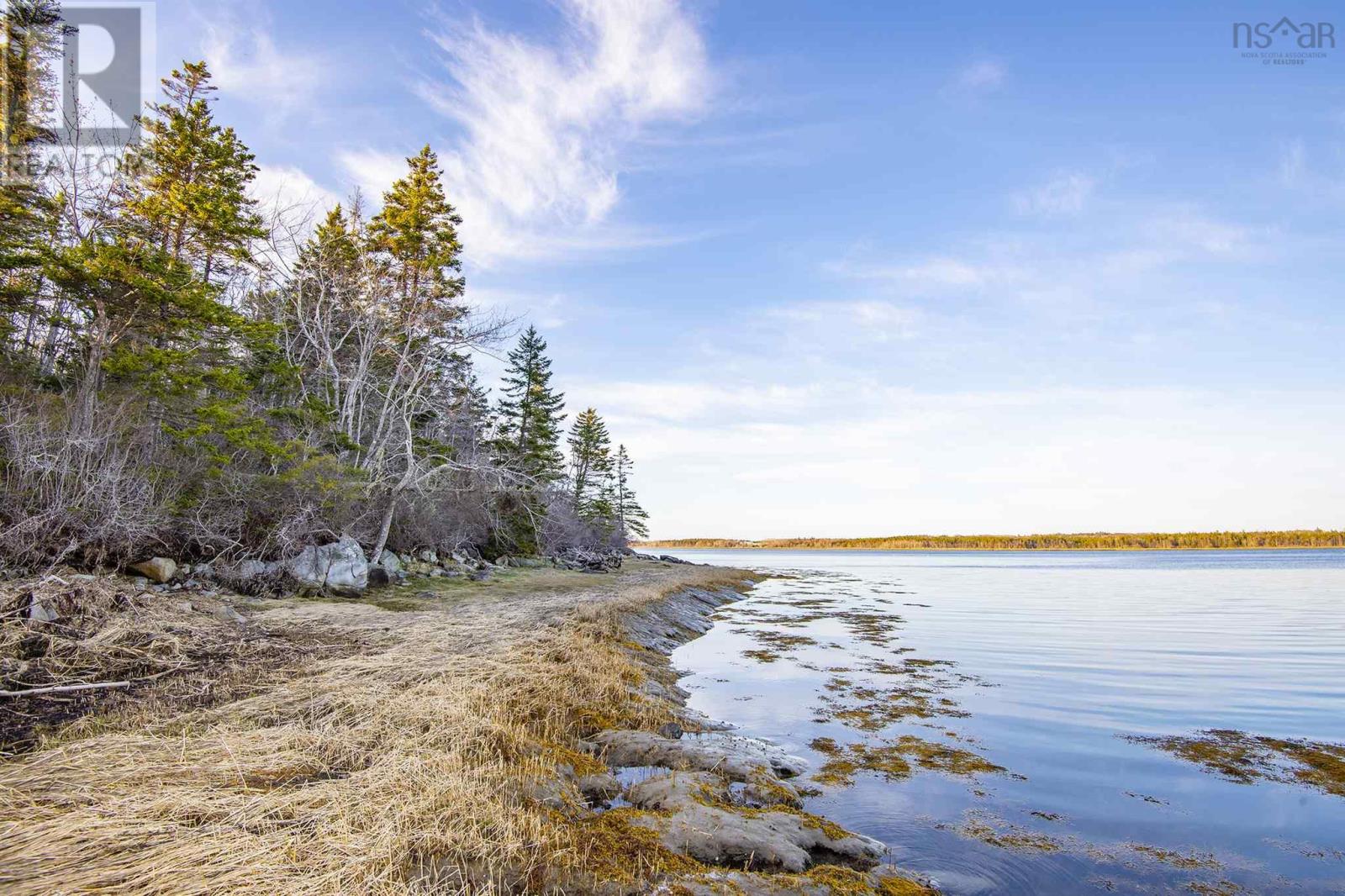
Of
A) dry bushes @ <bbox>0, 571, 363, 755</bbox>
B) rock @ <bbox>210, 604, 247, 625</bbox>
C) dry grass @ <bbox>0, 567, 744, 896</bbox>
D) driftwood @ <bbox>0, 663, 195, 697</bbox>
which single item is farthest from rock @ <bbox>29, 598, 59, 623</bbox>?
dry grass @ <bbox>0, 567, 744, 896</bbox>

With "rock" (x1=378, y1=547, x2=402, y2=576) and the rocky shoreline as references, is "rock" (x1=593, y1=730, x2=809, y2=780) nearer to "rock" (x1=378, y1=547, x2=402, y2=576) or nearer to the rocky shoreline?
the rocky shoreline

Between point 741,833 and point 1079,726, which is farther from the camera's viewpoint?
point 1079,726

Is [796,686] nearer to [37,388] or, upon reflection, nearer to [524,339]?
[37,388]

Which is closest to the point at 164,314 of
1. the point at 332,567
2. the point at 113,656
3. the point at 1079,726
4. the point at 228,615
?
the point at 332,567

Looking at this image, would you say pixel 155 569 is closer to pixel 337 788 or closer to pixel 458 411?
pixel 337 788

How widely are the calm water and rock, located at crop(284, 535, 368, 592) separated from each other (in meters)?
8.04

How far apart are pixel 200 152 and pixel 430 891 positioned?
90.8 feet

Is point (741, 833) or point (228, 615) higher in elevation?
point (228, 615)

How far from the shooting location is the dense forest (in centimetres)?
1148

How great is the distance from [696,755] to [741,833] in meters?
1.84

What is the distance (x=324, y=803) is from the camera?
406 cm

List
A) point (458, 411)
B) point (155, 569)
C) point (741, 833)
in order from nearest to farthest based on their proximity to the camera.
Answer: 1. point (741, 833)
2. point (155, 569)
3. point (458, 411)

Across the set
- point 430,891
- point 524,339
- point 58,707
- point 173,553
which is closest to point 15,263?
point 173,553

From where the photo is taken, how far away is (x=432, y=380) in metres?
23.5
